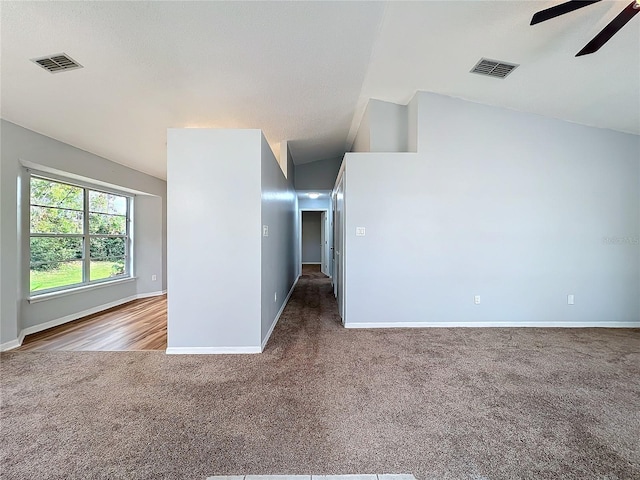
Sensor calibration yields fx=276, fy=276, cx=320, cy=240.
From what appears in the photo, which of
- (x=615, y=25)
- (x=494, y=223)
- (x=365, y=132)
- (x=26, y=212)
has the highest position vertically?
(x=365, y=132)

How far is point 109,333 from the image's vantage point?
3688mm

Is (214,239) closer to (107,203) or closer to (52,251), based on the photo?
(52,251)

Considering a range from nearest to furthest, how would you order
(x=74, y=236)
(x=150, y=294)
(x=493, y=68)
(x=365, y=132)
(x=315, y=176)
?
(x=493, y=68) → (x=74, y=236) → (x=365, y=132) → (x=150, y=294) → (x=315, y=176)

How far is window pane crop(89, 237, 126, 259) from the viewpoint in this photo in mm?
4875

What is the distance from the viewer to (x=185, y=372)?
257cm

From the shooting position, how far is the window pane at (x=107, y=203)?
489 centimetres

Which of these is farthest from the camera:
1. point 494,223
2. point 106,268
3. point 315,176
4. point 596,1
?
point 315,176

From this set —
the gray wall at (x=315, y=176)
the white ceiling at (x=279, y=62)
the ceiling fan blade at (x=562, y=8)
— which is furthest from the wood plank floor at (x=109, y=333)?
the ceiling fan blade at (x=562, y=8)

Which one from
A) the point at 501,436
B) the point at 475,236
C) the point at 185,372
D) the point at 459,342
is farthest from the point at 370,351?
the point at 475,236

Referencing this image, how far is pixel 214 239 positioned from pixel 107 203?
369 cm

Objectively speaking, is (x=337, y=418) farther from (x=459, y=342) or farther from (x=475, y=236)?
(x=475, y=236)

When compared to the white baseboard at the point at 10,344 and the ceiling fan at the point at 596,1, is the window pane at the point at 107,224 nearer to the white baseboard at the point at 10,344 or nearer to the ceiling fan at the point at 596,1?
the white baseboard at the point at 10,344

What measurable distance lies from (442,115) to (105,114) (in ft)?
14.2

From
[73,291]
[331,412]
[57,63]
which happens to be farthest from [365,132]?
[73,291]
